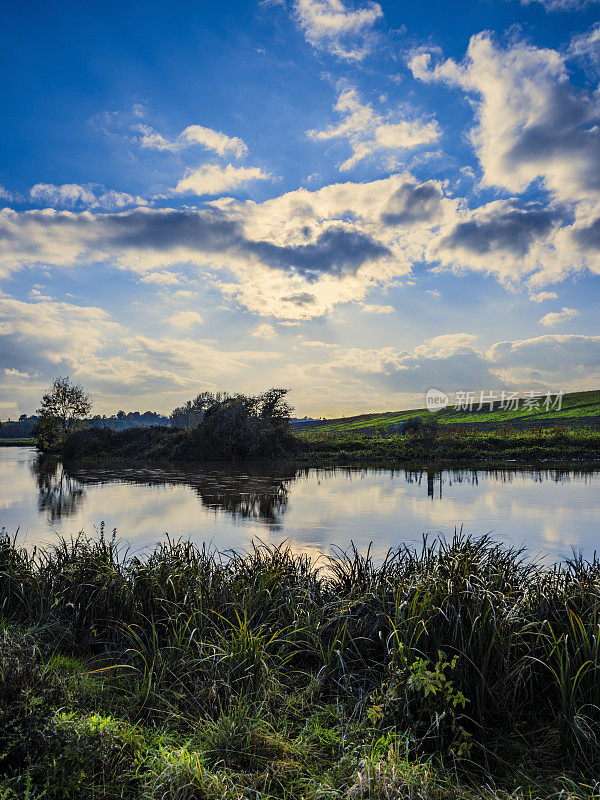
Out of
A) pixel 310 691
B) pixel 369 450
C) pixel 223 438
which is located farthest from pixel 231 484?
pixel 310 691

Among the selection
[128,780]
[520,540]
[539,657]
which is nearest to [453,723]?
[539,657]

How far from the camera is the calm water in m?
9.11

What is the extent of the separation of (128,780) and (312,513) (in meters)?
9.15

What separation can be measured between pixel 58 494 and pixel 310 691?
1422 centimetres

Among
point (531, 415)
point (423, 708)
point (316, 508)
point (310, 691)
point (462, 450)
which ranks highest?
point (531, 415)

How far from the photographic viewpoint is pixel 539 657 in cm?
375

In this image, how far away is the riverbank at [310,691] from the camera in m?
2.62

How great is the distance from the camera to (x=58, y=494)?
15461 mm

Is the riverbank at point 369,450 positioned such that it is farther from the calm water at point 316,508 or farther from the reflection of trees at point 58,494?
the reflection of trees at point 58,494

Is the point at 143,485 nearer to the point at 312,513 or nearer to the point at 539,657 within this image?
the point at 312,513

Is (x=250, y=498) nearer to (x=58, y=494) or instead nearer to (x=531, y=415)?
(x=58, y=494)

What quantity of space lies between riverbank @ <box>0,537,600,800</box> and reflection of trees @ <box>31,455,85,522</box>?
7.57 meters

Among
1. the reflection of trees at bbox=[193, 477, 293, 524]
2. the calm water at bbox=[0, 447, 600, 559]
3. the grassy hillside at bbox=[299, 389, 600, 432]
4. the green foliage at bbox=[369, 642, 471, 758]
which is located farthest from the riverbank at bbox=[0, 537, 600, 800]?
the grassy hillside at bbox=[299, 389, 600, 432]

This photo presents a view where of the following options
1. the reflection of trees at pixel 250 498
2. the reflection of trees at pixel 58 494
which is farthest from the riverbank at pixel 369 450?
the reflection of trees at pixel 250 498
